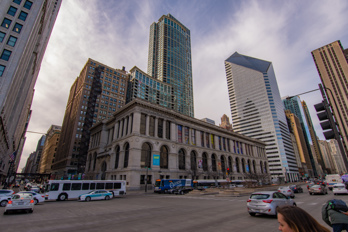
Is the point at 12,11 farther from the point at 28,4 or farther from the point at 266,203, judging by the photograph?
the point at 266,203

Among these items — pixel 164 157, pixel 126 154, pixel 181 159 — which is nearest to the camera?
pixel 126 154

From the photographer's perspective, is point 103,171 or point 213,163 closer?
point 103,171

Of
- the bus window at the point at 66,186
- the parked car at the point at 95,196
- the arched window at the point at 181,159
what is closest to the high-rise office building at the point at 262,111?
the arched window at the point at 181,159

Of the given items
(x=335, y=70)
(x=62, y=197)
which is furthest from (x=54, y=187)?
(x=335, y=70)

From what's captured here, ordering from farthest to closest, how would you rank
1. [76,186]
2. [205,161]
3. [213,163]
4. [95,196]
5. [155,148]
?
1. [213,163]
2. [205,161]
3. [155,148]
4. [76,186]
5. [95,196]

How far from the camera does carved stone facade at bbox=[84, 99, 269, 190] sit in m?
49.7

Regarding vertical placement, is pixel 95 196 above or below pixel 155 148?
below

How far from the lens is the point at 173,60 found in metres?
140

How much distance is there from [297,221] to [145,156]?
50504 millimetres

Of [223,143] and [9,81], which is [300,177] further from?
[9,81]

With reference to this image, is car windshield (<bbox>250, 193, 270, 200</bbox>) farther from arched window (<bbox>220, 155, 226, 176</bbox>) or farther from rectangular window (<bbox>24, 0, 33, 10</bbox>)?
arched window (<bbox>220, 155, 226, 176</bbox>)

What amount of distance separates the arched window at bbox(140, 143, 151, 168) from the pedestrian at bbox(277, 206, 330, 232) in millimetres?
49207

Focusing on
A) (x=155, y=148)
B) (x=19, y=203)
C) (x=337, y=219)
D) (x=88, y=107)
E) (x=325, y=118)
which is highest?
(x=88, y=107)

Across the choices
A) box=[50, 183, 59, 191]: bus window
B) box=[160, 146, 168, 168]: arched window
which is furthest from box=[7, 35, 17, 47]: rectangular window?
box=[160, 146, 168, 168]: arched window
